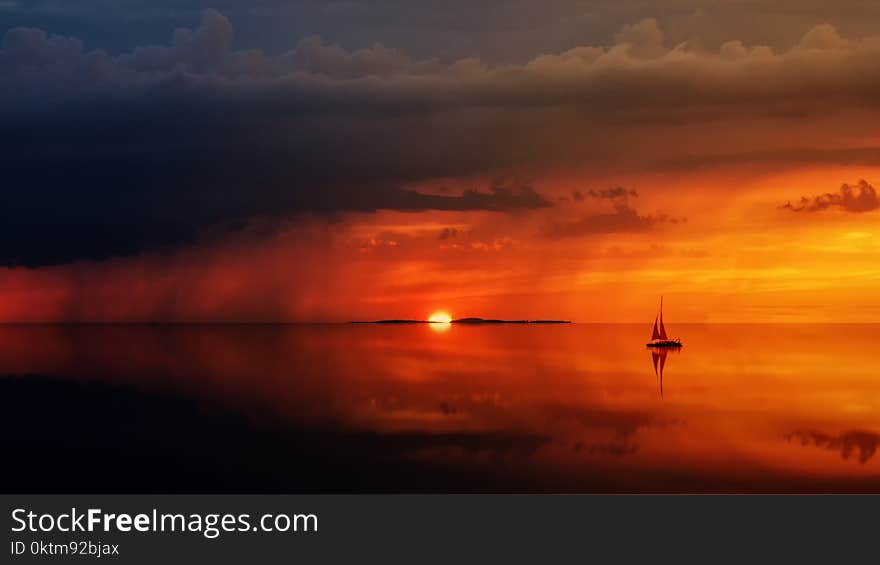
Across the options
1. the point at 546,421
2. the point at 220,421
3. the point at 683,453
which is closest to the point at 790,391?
the point at 546,421

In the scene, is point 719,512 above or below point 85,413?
below

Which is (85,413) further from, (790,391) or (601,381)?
(790,391)

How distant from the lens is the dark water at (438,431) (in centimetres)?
3628

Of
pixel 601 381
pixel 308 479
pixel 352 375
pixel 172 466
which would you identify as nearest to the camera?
pixel 308 479

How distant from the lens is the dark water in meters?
36.3

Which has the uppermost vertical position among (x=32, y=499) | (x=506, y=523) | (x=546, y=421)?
(x=546, y=421)

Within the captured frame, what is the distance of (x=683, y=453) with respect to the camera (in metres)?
42.4

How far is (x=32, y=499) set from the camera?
30.7m

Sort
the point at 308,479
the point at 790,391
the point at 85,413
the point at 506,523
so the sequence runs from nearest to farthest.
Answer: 1. the point at 506,523
2. the point at 308,479
3. the point at 85,413
4. the point at 790,391

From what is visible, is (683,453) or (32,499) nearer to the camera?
Answer: (32,499)

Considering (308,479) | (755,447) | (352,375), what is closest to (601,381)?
(352,375)

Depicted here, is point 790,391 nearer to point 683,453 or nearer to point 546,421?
point 546,421

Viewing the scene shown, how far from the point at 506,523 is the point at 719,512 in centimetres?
691

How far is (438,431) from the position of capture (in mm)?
48688
